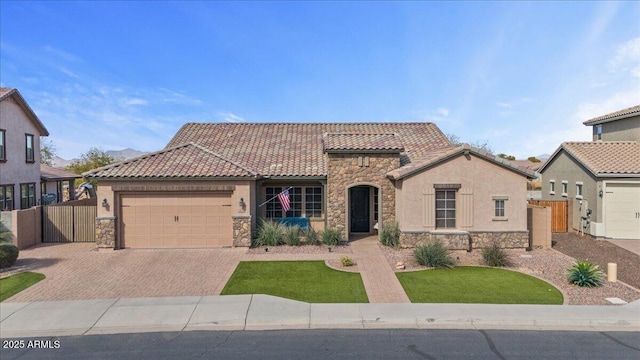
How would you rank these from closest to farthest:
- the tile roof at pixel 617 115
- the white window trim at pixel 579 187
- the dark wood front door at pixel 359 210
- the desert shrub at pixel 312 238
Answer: the desert shrub at pixel 312 238 < the dark wood front door at pixel 359 210 < the white window trim at pixel 579 187 < the tile roof at pixel 617 115

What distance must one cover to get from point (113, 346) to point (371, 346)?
208 inches

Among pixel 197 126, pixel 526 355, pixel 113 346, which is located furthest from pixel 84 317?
pixel 197 126

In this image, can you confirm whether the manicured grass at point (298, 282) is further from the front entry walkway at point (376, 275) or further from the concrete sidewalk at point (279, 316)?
the concrete sidewalk at point (279, 316)

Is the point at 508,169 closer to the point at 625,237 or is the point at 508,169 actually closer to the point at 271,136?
the point at 625,237

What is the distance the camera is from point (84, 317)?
31.4ft

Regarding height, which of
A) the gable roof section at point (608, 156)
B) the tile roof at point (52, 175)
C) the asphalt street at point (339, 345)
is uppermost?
the gable roof section at point (608, 156)

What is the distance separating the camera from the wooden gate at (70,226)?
1858 cm

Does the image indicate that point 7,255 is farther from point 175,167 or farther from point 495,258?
point 495,258

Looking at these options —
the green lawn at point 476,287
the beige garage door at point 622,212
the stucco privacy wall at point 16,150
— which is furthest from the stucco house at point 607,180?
the stucco privacy wall at point 16,150

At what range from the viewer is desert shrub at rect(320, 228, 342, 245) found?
17.5 metres

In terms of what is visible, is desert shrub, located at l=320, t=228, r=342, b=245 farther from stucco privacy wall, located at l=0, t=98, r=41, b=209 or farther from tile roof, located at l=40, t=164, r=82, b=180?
tile roof, located at l=40, t=164, r=82, b=180

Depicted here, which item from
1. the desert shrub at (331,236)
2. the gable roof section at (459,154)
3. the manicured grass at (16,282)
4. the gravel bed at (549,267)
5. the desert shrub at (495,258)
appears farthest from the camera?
the desert shrub at (331,236)

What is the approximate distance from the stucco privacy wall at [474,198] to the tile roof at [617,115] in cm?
1152

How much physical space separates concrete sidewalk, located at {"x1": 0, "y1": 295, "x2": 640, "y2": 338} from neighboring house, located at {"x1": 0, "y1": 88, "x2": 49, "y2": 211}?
14772mm
